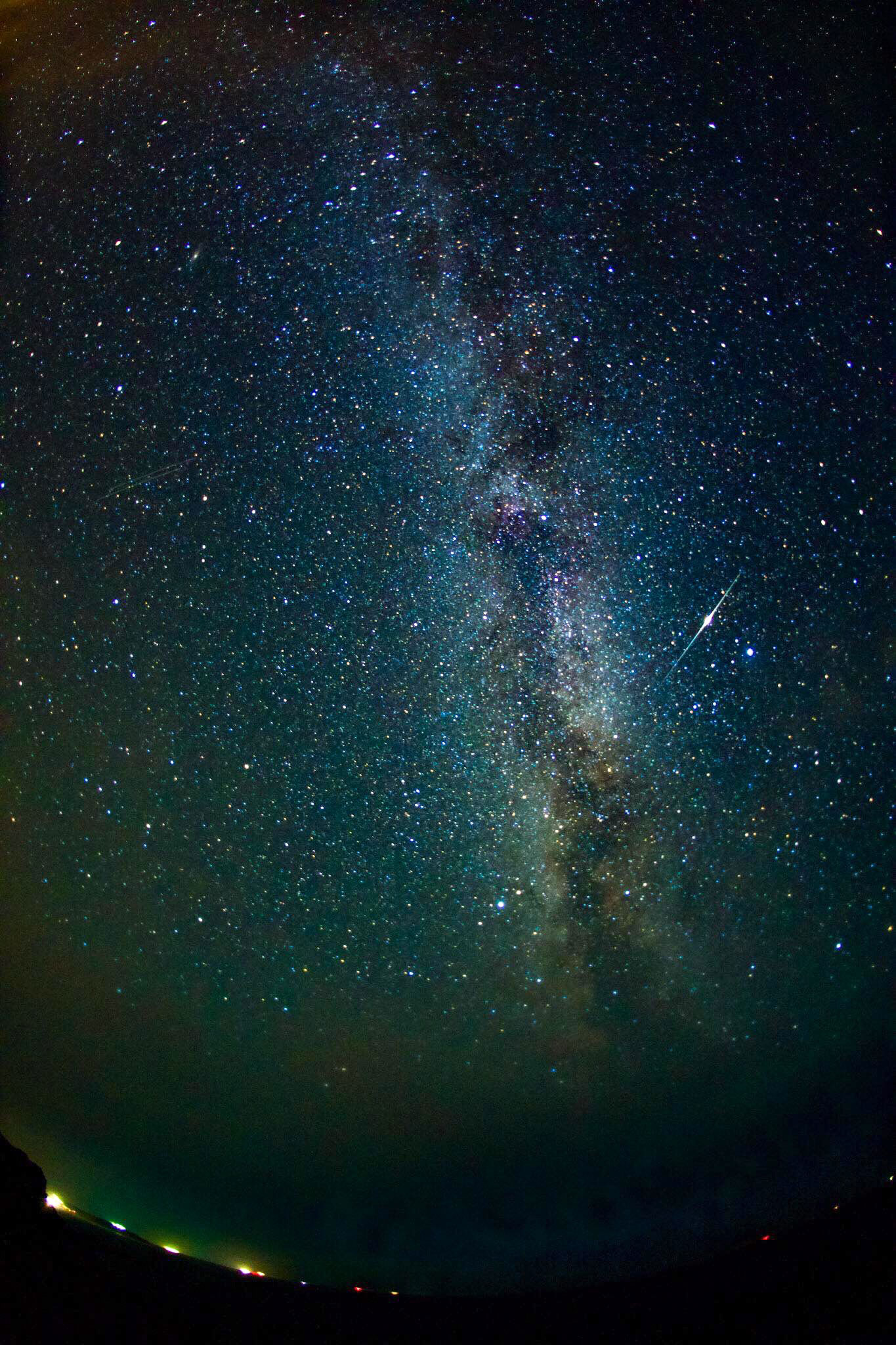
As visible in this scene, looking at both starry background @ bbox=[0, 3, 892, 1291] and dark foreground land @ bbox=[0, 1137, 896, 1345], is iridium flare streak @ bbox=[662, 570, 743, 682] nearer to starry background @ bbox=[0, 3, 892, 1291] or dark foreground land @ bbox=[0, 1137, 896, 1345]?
starry background @ bbox=[0, 3, 892, 1291]

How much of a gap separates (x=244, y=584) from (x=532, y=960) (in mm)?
765

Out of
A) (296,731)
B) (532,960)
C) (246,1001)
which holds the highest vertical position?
(296,731)

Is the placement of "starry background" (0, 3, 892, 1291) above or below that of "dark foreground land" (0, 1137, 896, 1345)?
above

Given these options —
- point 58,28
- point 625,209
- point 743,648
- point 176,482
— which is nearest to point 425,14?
point 625,209

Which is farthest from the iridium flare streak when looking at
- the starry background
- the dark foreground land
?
the dark foreground land

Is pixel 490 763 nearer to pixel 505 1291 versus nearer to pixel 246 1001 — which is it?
pixel 246 1001

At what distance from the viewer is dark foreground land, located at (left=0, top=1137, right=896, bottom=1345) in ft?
3.58

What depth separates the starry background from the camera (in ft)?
3.63

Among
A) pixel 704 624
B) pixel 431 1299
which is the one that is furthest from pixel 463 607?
pixel 431 1299

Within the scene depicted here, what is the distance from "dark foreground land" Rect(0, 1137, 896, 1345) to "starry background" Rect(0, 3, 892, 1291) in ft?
0.24

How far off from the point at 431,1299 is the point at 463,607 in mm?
1207

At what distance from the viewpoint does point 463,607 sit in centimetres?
110

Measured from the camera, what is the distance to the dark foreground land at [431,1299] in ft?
3.58

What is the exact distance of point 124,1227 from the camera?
1257 mm
